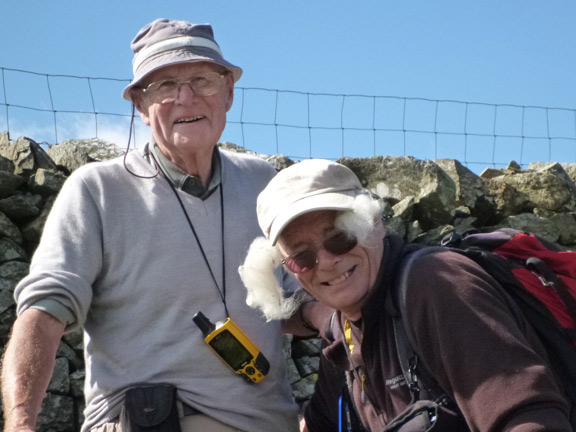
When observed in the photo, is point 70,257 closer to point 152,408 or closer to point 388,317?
point 152,408

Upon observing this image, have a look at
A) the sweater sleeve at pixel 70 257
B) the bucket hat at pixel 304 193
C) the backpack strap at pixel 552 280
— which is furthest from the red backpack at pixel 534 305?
the sweater sleeve at pixel 70 257

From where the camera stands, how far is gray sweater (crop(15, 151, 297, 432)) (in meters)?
3.37

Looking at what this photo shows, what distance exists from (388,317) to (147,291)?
1106 millimetres

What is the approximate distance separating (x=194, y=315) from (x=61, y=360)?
10.7 ft

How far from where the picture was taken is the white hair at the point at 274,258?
2.82 metres

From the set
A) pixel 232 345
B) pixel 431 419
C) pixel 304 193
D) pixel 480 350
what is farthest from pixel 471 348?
pixel 232 345

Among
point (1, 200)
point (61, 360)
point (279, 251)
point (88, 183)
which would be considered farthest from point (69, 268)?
point (1, 200)

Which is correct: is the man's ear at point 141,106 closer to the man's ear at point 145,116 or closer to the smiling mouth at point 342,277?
the man's ear at point 145,116

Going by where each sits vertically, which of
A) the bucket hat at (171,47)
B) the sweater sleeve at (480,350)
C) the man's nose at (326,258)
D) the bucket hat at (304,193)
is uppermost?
the bucket hat at (171,47)

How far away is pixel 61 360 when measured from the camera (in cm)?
638

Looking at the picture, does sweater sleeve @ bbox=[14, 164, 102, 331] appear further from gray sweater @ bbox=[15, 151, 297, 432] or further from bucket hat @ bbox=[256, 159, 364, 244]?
bucket hat @ bbox=[256, 159, 364, 244]

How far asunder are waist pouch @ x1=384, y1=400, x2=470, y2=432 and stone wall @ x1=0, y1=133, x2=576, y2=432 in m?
4.18

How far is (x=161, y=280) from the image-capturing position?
11.3ft

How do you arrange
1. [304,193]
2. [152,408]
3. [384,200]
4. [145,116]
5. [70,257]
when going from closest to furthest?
1. [304,193]
2. [152,408]
3. [70,257]
4. [145,116]
5. [384,200]
